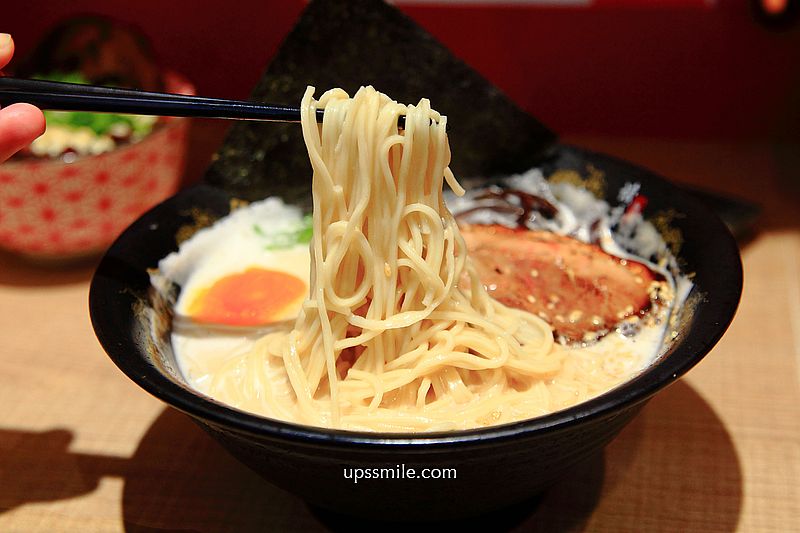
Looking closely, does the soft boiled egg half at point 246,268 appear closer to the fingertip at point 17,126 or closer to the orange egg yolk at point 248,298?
the orange egg yolk at point 248,298

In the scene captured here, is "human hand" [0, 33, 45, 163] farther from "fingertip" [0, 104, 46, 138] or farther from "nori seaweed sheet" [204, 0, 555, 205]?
"nori seaweed sheet" [204, 0, 555, 205]

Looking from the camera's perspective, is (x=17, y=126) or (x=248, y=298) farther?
(x=248, y=298)

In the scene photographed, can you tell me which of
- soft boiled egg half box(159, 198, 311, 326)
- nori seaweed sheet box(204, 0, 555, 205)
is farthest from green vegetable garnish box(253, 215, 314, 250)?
nori seaweed sheet box(204, 0, 555, 205)

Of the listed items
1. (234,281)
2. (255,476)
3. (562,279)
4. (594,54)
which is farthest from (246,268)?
(594,54)

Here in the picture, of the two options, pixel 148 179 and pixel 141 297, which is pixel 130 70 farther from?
pixel 141 297

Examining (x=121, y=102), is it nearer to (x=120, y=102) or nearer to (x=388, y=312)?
(x=120, y=102)
